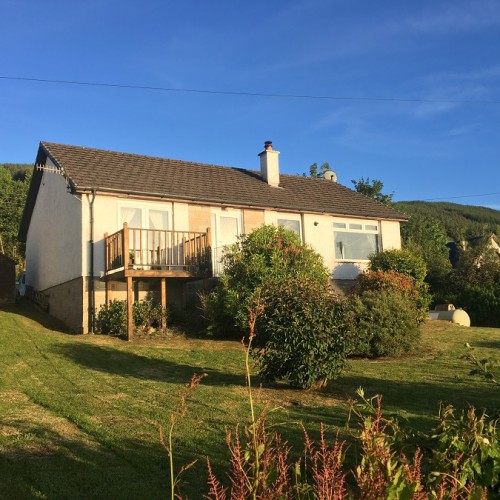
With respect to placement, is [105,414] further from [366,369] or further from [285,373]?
[366,369]

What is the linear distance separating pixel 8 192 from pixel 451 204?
87.8m

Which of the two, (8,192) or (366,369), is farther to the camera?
(8,192)

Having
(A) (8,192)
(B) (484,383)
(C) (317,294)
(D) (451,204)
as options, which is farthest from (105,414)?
(D) (451,204)

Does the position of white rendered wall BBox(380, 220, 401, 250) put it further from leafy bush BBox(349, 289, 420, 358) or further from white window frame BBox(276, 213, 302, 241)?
leafy bush BBox(349, 289, 420, 358)

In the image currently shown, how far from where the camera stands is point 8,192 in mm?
49781

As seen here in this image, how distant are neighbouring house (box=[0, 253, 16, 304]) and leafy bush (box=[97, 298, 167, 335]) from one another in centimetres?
754

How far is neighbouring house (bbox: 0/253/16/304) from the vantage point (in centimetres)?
2227

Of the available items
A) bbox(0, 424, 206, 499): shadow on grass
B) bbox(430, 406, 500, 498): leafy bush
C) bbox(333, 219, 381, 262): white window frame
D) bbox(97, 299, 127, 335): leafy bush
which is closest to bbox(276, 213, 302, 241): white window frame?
bbox(333, 219, 381, 262): white window frame

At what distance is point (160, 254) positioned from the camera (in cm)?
1662

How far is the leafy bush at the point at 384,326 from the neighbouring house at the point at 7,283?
48.1 feet

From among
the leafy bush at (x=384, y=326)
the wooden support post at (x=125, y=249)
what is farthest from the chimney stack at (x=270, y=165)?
the leafy bush at (x=384, y=326)

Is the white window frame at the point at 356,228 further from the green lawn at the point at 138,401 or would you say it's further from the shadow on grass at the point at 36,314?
the shadow on grass at the point at 36,314

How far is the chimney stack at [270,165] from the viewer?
76.9 feet

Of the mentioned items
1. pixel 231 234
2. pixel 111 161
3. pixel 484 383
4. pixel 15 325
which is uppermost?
pixel 111 161
